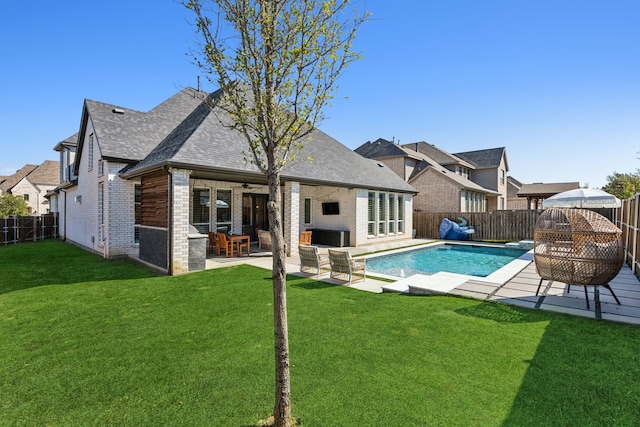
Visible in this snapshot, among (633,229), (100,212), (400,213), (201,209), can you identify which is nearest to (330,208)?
(400,213)

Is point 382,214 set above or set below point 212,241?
above

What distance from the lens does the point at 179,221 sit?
912 cm

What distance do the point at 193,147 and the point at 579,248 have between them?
10.6m

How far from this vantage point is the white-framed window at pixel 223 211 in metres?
Result: 14.8

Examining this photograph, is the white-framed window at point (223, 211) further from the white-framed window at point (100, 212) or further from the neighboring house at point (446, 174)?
the neighboring house at point (446, 174)

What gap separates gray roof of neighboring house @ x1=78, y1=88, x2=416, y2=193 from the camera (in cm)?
1003

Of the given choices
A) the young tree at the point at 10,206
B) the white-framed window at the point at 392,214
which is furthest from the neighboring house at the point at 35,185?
the white-framed window at the point at 392,214

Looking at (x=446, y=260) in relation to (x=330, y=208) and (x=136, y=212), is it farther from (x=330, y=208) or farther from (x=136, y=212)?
(x=136, y=212)

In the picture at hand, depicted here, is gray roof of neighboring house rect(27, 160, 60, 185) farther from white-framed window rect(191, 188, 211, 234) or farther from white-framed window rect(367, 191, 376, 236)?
white-framed window rect(367, 191, 376, 236)

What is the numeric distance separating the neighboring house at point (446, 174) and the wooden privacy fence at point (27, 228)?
27.3 m

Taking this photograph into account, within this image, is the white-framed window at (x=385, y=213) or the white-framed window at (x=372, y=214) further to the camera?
the white-framed window at (x=385, y=213)

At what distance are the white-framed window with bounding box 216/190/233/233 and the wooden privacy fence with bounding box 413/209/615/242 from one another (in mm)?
14295

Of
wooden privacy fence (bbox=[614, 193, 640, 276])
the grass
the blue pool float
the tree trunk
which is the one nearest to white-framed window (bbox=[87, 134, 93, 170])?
the grass

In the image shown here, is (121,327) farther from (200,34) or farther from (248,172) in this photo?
(248,172)
